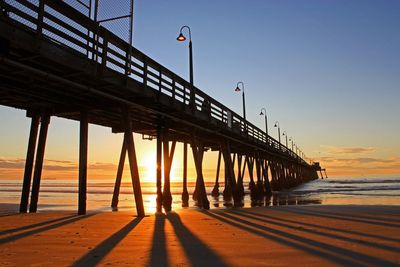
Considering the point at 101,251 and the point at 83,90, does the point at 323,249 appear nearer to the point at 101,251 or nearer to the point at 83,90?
the point at 101,251

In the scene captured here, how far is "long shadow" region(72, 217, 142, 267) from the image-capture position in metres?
4.92

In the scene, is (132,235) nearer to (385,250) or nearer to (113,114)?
(385,250)

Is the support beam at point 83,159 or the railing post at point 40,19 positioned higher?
the railing post at point 40,19

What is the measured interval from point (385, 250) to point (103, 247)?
447cm

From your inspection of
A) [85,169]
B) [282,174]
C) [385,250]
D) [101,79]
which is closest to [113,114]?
[85,169]

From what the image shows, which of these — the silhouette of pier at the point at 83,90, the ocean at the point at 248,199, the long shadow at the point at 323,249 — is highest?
the silhouette of pier at the point at 83,90

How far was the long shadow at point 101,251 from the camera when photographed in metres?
4.92

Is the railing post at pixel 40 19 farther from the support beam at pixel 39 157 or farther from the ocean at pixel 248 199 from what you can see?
the ocean at pixel 248 199

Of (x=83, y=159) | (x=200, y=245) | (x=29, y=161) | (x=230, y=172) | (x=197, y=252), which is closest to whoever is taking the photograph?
(x=197, y=252)

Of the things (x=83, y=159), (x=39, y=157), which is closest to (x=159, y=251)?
(x=83, y=159)

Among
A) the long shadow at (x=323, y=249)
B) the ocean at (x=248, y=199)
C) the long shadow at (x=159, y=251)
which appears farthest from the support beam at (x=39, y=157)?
the long shadow at (x=323, y=249)

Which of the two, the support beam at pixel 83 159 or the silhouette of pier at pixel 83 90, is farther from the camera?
the support beam at pixel 83 159

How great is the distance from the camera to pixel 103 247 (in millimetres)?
6078

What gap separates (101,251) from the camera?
18.7ft
